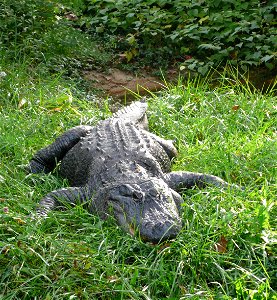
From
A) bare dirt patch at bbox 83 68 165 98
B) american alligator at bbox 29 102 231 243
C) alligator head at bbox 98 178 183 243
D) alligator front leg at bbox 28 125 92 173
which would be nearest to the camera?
alligator head at bbox 98 178 183 243

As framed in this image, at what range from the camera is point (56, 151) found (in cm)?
577

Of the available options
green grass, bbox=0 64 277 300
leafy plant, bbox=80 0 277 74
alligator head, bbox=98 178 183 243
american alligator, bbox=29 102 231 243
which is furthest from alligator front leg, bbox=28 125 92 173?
leafy plant, bbox=80 0 277 74

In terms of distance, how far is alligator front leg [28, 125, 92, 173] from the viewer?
18.5 feet

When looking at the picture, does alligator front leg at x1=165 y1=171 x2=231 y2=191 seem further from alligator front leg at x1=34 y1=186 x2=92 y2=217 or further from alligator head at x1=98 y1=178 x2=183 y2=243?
alligator front leg at x1=34 y1=186 x2=92 y2=217

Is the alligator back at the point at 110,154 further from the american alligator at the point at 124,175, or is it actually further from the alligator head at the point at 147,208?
the alligator head at the point at 147,208

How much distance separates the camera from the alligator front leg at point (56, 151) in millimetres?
5648

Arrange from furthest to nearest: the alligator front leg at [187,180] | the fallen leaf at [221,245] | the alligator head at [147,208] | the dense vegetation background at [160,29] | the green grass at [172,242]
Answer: the dense vegetation background at [160,29], the alligator front leg at [187,180], the alligator head at [147,208], the fallen leaf at [221,245], the green grass at [172,242]

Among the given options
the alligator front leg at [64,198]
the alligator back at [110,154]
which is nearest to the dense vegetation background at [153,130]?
the alligator front leg at [64,198]

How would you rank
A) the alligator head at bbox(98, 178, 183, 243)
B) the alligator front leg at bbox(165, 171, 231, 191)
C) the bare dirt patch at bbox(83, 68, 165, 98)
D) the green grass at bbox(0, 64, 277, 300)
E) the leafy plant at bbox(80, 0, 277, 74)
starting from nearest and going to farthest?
1. the green grass at bbox(0, 64, 277, 300)
2. the alligator head at bbox(98, 178, 183, 243)
3. the alligator front leg at bbox(165, 171, 231, 191)
4. the bare dirt patch at bbox(83, 68, 165, 98)
5. the leafy plant at bbox(80, 0, 277, 74)

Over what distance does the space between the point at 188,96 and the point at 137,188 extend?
256 cm

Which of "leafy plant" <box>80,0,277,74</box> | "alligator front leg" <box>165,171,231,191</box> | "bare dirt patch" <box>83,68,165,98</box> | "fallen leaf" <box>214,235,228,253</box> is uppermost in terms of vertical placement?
"fallen leaf" <box>214,235,228,253</box>

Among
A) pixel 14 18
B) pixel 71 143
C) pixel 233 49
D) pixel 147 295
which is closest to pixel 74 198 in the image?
pixel 71 143

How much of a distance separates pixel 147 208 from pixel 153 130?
215 cm

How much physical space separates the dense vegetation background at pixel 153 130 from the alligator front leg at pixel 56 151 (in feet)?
0.59
